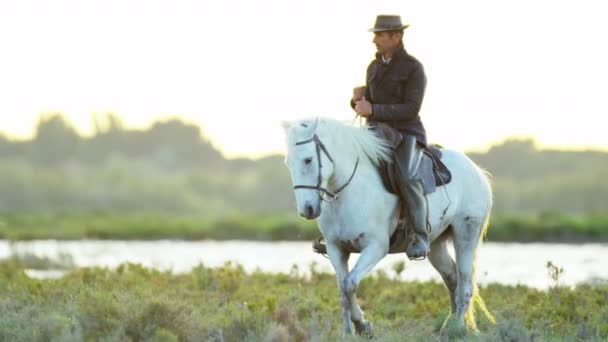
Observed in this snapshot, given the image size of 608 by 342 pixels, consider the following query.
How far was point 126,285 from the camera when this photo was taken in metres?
14.6

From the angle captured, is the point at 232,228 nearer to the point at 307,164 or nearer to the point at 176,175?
the point at 176,175

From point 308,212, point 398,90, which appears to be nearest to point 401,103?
point 398,90

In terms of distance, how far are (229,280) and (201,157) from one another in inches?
2492

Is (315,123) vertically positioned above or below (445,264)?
above

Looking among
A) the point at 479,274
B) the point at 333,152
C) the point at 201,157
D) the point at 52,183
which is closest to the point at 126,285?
the point at 333,152

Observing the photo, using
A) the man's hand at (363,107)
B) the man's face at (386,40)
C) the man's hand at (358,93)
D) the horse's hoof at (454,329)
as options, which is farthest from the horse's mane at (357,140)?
the horse's hoof at (454,329)

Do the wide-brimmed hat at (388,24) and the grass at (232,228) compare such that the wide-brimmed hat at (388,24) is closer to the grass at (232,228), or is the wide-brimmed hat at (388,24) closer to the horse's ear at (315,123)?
the horse's ear at (315,123)

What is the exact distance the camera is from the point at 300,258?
28.0 metres

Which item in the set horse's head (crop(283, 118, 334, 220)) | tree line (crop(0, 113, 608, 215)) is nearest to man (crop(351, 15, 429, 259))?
horse's head (crop(283, 118, 334, 220))

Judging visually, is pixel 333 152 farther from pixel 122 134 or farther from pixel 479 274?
pixel 122 134

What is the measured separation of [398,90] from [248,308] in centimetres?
318

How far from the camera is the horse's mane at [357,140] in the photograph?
32.1 feet

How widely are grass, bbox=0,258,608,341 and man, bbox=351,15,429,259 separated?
3.87 ft

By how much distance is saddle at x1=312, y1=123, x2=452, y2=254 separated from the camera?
10.2 m
